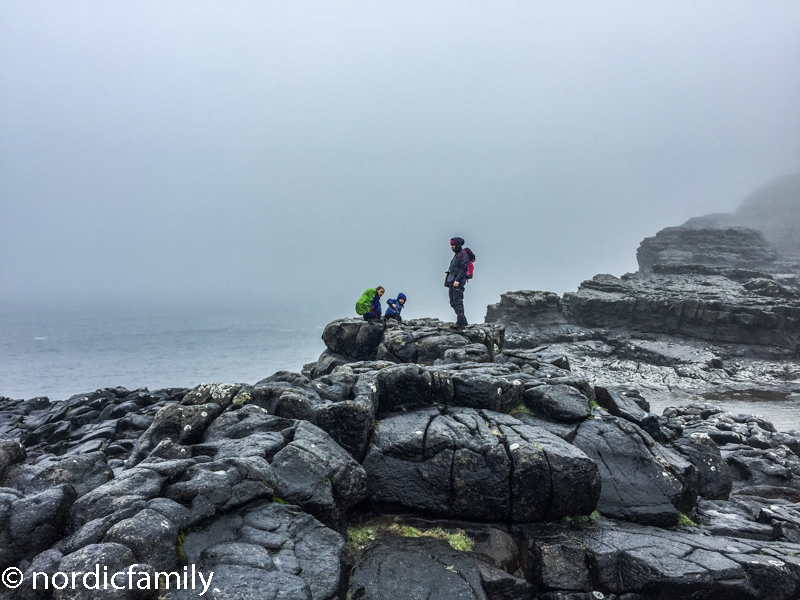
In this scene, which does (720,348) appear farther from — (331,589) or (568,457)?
(331,589)

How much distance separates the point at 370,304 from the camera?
1118 inches

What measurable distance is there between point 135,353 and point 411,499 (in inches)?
3243

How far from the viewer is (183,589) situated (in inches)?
245

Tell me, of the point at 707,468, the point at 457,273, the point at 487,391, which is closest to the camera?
the point at 487,391

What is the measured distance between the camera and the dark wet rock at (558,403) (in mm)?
13453

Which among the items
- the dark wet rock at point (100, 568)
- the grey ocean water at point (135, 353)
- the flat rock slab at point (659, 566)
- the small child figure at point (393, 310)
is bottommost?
the grey ocean water at point (135, 353)

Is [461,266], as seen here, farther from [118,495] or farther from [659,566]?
[118,495]

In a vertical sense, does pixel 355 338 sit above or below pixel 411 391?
above

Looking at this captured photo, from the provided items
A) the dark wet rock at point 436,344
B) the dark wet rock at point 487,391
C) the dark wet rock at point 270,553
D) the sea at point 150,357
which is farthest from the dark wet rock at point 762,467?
the dark wet rock at point 270,553

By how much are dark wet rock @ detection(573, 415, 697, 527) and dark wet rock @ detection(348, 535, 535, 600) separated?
4170mm

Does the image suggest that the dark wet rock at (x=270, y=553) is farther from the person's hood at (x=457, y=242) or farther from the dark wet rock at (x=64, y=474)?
the person's hood at (x=457, y=242)

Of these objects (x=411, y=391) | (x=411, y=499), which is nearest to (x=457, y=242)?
(x=411, y=391)

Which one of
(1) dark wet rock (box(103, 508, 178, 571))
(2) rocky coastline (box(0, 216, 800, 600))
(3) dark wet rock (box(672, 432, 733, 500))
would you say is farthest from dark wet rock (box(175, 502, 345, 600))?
(3) dark wet rock (box(672, 432, 733, 500))

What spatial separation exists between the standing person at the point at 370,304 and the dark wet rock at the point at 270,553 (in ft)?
66.0
